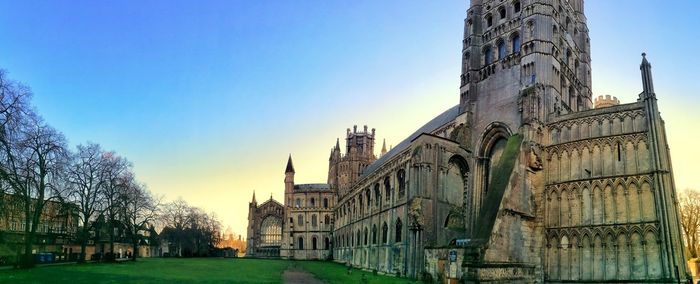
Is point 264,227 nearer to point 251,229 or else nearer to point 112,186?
point 251,229

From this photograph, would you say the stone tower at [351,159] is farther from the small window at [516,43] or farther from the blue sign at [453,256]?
the blue sign at [453,256]

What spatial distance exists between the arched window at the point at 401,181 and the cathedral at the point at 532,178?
156 millimetres

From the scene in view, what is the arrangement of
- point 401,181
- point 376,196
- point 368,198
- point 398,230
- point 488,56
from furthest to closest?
point 368,198 < point 376,196 < point 401,181 < point 398,230 < point 488,56

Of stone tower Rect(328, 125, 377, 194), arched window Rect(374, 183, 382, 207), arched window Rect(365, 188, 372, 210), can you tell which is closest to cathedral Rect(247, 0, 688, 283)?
arched window Rect(374, 183, 382, 207)

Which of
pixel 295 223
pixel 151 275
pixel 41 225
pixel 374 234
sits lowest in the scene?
pixel 151 275

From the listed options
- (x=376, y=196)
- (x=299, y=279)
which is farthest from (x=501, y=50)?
(x=299, y=279)

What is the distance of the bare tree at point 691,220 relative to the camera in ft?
196

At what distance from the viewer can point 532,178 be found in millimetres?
34188

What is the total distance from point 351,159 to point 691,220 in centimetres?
5769

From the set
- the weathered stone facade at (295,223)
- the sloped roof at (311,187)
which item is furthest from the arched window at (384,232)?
the sloped roof at (311,187)

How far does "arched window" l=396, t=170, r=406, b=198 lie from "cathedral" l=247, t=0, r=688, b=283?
16 centimetres

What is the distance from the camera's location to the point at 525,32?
129 ft

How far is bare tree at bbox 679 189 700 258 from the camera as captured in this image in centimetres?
5962

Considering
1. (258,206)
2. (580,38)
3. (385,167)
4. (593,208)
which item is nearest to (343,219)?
(385,167)
